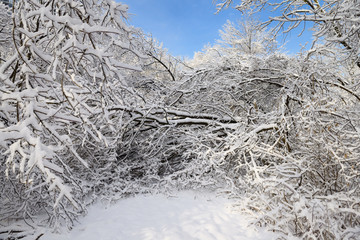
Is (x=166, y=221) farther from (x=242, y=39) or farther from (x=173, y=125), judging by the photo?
(x=242, y=39)

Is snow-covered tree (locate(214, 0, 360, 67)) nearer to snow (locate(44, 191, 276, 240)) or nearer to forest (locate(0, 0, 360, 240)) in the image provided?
forest (locate(0, 0, 360, 240))

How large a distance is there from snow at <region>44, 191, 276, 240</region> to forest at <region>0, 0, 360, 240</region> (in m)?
0.21

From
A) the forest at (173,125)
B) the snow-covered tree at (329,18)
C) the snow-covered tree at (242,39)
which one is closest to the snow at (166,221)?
the forest at (173,125)

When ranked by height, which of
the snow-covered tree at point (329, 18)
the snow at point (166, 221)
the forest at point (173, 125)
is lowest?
the snow at point (166, 221)

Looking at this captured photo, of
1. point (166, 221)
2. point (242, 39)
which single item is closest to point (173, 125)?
point (166, 221)

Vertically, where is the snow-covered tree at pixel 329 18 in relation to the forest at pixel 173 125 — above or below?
above

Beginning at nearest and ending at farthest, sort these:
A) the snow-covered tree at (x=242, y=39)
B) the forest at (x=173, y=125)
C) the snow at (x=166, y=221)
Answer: the forest at (x=173, y=125) < the snow at (x=166, y=221) < the snow-covered tree at (x=242, y=39)

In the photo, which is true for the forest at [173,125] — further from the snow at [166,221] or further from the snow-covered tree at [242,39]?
the snow-covered tree at [242,39]

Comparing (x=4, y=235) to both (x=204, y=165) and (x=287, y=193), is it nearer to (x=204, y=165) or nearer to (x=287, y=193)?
(x=204, y=165)

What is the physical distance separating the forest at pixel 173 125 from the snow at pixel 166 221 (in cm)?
21

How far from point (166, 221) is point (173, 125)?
7.41 ft

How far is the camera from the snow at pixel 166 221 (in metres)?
2.92

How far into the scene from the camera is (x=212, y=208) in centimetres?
375

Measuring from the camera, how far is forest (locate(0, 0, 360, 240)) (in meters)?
1.84
